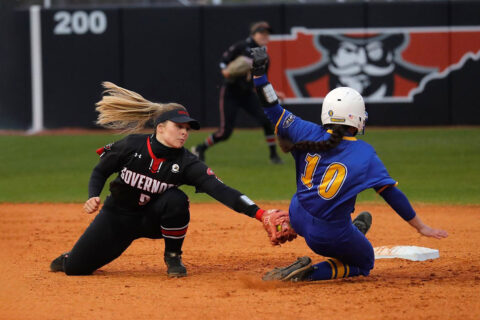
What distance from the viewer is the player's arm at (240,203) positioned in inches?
211

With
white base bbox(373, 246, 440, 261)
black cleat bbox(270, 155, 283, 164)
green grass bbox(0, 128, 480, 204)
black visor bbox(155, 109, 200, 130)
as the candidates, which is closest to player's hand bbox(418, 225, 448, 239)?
white base bbox(373, 246, 440, 261)

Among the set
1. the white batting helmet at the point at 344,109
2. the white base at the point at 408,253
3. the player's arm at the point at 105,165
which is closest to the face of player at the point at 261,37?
the white base at the point at 408,253

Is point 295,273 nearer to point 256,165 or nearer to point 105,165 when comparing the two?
point 105,165

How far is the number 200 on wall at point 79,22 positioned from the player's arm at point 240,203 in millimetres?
13123

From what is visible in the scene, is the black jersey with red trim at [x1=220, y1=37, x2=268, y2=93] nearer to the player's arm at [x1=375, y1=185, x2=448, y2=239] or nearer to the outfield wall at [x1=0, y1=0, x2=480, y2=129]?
the outfield wall at [x1=0, y1=0, x2=480, y2=129]

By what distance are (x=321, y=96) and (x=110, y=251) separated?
1243 cm

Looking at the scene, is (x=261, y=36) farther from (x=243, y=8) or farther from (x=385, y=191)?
(x=385, y=191)

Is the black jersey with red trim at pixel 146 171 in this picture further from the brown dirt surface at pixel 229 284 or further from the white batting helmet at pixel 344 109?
the white batting helmet at pixel 344 109

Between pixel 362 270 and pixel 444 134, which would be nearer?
pixel 362 270

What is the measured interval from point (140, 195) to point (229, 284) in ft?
3.08

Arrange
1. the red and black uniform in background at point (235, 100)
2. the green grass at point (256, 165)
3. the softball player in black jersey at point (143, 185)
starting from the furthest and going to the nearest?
the red and black uniform in background at point (235, 100) → the green grass at point (256, 165) → the softball player in black jersey at point (143, 185)

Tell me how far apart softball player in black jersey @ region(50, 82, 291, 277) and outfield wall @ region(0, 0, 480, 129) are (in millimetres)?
11987

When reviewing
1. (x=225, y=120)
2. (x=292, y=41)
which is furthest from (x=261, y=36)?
(x=292, y=41)

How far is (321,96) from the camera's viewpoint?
58.7ft
